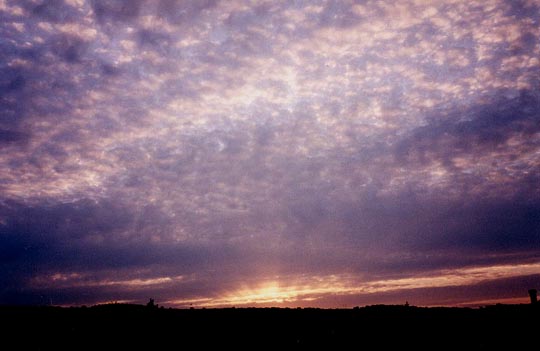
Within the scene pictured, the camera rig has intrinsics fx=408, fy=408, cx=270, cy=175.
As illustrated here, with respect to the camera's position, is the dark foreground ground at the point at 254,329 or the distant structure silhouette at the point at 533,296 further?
the distant structure silhouette at the point at 533,296

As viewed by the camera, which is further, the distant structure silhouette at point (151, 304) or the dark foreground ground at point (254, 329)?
the distant structure silhouette at point (151, 304)

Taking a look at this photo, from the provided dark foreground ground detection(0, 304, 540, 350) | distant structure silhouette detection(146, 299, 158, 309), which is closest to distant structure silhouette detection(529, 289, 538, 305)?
dark foreground ground detection(0, 304, 540, 350)

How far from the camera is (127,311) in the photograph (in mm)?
20438

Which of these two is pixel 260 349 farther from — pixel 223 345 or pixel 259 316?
pixel 259 316

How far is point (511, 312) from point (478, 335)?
23.3 feet

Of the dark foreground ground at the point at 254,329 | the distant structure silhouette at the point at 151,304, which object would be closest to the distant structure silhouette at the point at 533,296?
the dark foreground ground at the point at 254,329

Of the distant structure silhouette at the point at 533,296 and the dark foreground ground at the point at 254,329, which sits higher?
the distant structure silhouette at the point at 533,296

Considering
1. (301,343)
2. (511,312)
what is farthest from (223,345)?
(511,312)

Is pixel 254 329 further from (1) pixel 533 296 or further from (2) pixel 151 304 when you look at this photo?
(1) pixel 533 296

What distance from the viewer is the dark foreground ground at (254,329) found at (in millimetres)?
15727

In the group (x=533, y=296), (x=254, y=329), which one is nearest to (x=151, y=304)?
(x=254, y=329)

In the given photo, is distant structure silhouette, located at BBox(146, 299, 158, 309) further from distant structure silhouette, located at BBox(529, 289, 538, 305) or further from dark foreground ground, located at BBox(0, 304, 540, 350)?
distant structure silhouette, located at BBox(529, 289, 538, 305)

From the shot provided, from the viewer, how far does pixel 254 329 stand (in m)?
18.7

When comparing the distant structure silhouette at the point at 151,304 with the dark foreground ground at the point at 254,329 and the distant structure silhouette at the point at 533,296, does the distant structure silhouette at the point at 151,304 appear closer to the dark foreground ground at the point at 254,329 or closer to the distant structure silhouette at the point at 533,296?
the dark foreground ground at the point at 254,329
